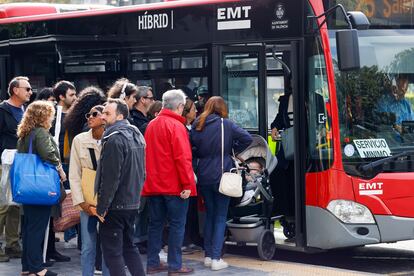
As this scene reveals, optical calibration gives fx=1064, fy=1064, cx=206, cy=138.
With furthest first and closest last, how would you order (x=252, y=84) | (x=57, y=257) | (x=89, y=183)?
(x=252, y=84) < (x=57, y=257) < (x=89, y=183)

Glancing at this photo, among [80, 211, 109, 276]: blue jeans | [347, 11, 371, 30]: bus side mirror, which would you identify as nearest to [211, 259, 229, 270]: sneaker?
[80, 211, 109, 276]: blue jeans

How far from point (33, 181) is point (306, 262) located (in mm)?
3452

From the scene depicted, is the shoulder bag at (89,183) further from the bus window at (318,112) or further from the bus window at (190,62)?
the bus window at (190,62)

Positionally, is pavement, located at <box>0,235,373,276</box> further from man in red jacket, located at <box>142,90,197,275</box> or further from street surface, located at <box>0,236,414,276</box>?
man in red jacket, located at <box>142,90,197,275</box>

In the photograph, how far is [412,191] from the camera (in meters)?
10.7

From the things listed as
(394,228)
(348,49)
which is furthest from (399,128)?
(348,49)

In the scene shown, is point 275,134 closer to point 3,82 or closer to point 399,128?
point 399,128

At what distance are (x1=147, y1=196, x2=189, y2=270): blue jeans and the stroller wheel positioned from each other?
1025 millimetres

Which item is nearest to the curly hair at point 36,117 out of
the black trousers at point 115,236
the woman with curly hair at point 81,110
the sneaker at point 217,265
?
the woman with curly hair at point 81,110

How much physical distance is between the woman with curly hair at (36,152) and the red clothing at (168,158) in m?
0.89

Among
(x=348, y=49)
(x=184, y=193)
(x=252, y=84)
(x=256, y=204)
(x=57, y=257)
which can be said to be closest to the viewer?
(x=184, y=193)

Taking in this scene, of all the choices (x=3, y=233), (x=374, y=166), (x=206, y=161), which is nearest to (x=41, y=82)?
(x=3, y=233)

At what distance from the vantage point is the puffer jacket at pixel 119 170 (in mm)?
8320

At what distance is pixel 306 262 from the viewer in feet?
37.9
